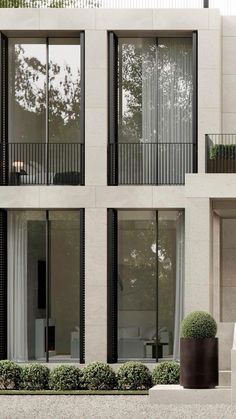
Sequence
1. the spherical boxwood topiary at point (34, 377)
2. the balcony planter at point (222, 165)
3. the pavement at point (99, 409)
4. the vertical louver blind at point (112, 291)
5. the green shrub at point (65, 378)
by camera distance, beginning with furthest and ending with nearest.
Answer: the vertical louver blind at point (112, 291)
the balcony planter at point (222, 165)
the spherical boxwood topiary at point (34, 377)
the green shrub at point (65, 378)
the pavement at point (99, 409)

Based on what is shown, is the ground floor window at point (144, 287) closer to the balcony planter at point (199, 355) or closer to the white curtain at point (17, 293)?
the white curtain at point (17, 293)

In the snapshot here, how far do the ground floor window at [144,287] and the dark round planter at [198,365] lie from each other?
17.0ft

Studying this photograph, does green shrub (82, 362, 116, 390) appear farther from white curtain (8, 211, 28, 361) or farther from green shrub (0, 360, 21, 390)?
white curtain (8, 211, 28, 361)

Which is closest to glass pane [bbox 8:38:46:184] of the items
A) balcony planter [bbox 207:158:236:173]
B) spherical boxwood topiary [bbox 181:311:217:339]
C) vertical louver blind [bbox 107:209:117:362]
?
vertical louver blind [bbox 107:209:117:362]

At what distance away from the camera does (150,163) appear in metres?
35.0

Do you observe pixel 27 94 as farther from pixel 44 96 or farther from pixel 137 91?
pixel 137 91

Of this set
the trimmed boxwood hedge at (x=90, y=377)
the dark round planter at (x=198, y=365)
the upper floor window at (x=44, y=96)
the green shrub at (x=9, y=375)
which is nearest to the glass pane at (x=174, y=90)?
the upper floor window at (x=44, y=96)

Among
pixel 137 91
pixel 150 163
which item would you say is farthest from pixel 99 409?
pixel 137 91

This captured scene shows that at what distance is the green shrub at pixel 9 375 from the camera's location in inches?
1247

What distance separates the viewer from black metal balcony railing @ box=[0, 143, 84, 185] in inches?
1374

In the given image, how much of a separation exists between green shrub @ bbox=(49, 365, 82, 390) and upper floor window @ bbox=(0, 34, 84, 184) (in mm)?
6405

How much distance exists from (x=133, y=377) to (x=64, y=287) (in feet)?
14.3

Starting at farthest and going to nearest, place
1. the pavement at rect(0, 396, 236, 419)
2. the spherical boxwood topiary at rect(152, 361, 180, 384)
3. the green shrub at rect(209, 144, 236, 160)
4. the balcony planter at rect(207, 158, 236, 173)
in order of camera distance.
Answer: the balcony planter at rect(207, 158, 236, 173)
the green shrub at rect(209, 144, 236, 160)
the spherical boxwood topiary at rect(152, 361, 180, 384)
the pavement at rect(0, 396, 236, 419)

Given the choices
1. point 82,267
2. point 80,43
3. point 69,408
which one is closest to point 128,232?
point 82,267
